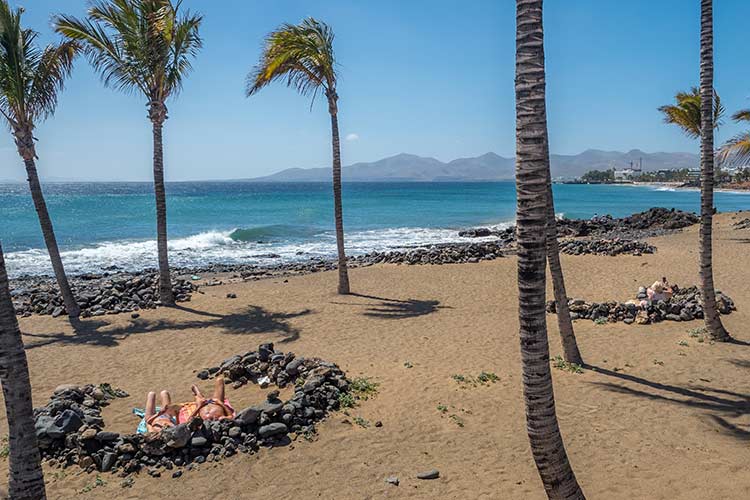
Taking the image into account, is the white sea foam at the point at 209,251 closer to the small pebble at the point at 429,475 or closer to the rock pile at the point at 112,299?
the rock pile at the point at 112,299

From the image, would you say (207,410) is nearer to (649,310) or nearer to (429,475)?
(429,475)

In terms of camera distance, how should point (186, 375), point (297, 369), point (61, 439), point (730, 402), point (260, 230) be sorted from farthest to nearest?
point (260, 230) → point (186, 375) → point (297, 369) → point (730, 402) → point (61, 439)

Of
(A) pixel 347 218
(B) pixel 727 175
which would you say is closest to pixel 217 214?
(A) pixel 347 218

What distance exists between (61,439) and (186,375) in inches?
113

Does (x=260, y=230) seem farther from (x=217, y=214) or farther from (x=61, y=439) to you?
(x=61, y=439)

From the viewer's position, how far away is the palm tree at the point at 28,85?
11.6 meters

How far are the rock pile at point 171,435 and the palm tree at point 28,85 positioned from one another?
724cm

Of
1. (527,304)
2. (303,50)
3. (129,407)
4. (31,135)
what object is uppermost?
(303,50)

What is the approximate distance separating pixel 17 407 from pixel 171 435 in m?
2.65

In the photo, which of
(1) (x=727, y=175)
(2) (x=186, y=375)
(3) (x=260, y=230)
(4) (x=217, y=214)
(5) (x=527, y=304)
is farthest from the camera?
(1) (x=727, y=175)

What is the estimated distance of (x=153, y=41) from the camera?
42.9 ft

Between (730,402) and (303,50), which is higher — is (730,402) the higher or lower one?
the lower one

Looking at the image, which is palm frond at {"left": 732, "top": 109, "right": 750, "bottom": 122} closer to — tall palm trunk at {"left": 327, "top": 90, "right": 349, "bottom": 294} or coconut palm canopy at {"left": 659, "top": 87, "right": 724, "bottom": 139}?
coconut palm canopy at {"left": 659, "top": 87, "right": 724, "bottom": 139}

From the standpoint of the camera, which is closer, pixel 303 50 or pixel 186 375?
pixel 186 375
